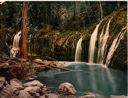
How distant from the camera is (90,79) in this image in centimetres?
666

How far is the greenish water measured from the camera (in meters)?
6.55

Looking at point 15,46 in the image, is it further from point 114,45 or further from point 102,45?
point 114,45

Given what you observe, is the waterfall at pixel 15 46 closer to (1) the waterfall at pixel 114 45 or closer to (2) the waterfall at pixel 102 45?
(2) the waterfall at pixel 102 45

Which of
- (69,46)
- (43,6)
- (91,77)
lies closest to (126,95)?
(91,77)

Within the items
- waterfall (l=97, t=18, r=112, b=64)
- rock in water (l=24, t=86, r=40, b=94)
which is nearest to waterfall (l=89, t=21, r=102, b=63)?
waterfall (l=97, t=18, r=112, b=64)

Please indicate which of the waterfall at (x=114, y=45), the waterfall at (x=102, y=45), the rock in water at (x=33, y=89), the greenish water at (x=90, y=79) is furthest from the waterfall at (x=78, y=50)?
the rock in water at (x=33, y=89)

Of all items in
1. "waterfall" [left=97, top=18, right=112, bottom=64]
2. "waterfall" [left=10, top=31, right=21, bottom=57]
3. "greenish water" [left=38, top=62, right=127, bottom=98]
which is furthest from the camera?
"waterfall" [left=10, top=31, right=21, bottom=57]

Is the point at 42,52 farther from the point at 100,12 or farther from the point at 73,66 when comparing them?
the point at 100,12

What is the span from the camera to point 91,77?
6672 mm

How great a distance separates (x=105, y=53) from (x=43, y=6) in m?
0.92

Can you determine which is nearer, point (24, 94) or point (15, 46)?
point (24, 94)

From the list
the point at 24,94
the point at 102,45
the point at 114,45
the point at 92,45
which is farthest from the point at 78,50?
the point at 24,94

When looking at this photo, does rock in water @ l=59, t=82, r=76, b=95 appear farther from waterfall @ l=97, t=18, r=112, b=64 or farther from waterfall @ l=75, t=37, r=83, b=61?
waterfall @ l=97, t=18, r=112, b=64

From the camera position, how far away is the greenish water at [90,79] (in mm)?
6551
